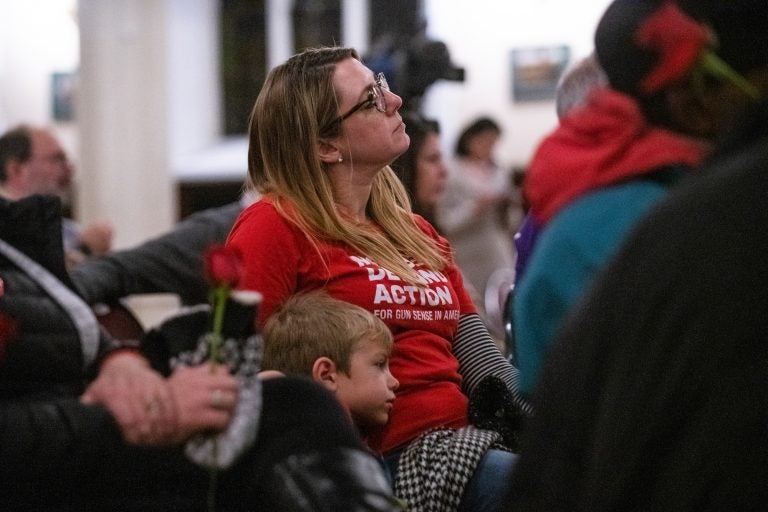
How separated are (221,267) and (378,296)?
797 mm

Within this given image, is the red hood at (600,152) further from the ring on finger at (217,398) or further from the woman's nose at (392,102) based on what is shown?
the woman's nose at (392,102)

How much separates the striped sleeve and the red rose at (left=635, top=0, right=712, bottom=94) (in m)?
1.19

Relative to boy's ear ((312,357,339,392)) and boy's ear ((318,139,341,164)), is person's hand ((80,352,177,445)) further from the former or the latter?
boy's ear ((318,139,341,164))

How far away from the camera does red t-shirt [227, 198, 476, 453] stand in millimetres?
2281

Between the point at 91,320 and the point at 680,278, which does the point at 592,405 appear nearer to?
the point at 680,278

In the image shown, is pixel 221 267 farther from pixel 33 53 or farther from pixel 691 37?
pixel 33 53

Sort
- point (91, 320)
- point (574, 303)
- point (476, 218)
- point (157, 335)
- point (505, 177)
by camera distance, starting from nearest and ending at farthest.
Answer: point (574, 303) → point (157, 335) → point (91, 320) → point (476, 218) → point (505, 177)

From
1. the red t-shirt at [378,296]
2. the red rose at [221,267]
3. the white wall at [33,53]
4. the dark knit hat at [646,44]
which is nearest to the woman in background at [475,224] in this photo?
the red t-shirt at [378,296]

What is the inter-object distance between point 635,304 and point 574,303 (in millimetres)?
137

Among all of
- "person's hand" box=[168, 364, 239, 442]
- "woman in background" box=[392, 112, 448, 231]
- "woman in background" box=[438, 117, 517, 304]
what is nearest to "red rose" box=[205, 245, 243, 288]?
"person's hand" box=[168, 364, 239, 442]

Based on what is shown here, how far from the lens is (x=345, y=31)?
8.28 m

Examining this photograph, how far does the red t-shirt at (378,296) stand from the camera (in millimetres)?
2281

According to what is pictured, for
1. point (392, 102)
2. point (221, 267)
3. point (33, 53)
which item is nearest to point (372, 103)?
point (392, 102)

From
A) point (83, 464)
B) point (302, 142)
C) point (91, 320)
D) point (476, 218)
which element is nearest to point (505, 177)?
point (476, 218)
